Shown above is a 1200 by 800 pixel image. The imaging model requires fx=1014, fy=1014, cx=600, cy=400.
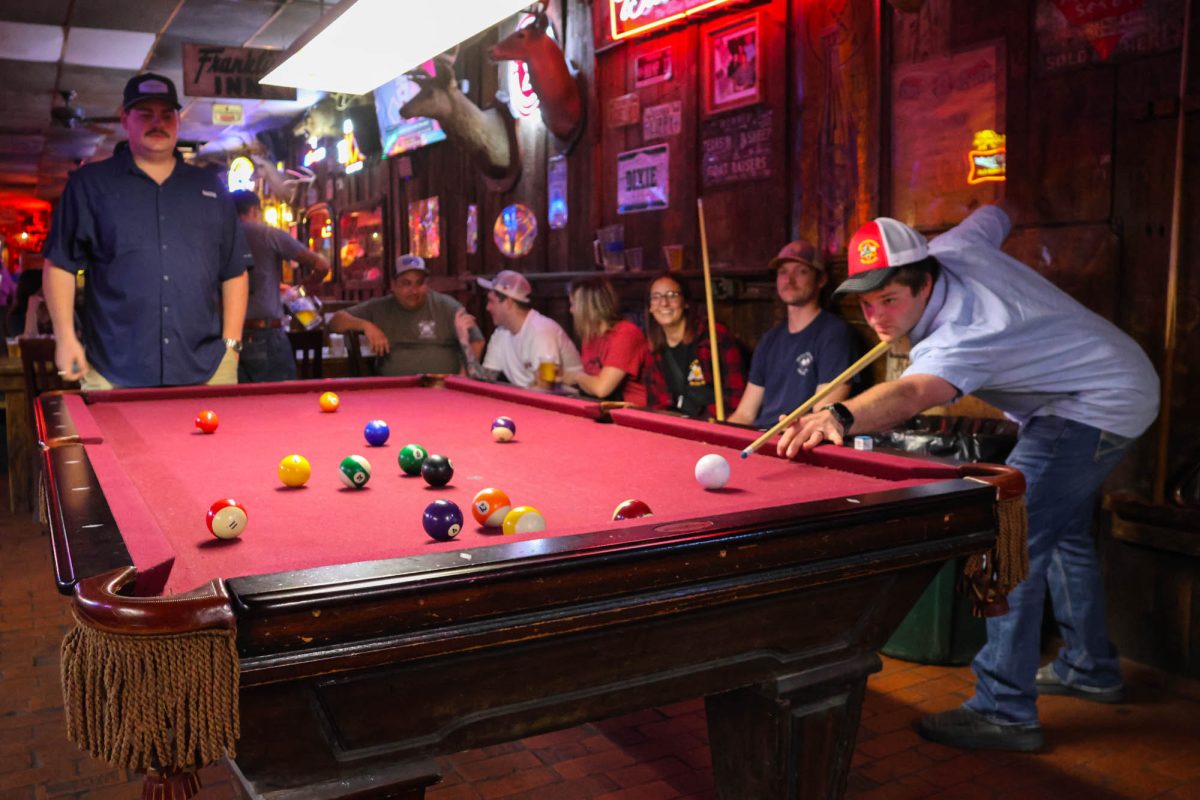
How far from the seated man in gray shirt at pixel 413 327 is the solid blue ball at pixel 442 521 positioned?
13.1 feet

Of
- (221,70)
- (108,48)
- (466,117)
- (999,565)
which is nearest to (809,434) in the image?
(999,565)

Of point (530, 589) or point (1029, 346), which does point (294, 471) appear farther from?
point (1029, 346)

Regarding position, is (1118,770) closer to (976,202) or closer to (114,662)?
(976,202)

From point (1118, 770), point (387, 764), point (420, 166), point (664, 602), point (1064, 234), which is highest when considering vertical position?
point (420, 166)

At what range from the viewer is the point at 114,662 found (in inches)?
45.9

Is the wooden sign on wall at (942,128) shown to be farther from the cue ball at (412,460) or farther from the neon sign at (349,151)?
the neon sign at (349,151)

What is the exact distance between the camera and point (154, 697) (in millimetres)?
1175

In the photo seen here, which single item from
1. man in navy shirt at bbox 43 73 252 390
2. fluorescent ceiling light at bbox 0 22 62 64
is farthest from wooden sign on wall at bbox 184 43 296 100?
man in navy shirt at bbox 43 73 252 390

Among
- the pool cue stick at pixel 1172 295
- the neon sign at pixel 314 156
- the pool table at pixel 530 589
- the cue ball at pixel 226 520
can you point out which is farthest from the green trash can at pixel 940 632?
the neon sign at pixel 314 156

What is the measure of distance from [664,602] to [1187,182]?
8.40ft

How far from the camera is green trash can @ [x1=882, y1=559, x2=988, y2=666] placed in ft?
10.9

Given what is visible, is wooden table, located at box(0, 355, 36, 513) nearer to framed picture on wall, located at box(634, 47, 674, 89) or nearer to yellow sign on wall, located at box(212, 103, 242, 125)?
yellow sign on wall, located at box(212, 103, 242, 125)

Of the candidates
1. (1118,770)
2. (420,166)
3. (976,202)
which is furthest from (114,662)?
(420,166)

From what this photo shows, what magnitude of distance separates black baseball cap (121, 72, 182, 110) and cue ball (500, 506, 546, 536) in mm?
2851
